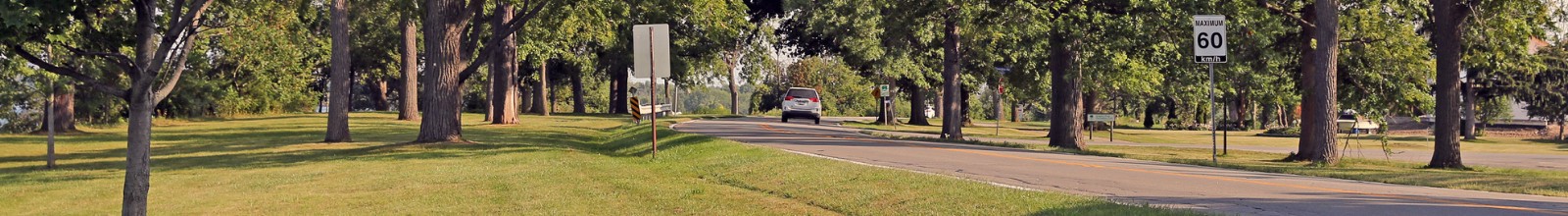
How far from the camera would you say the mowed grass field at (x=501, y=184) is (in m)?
12.4

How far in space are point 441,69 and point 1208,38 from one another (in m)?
13.9

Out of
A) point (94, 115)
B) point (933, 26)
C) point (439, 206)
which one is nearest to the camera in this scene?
point (439, 206)

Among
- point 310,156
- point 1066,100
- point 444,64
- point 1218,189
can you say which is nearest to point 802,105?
point 1066,100

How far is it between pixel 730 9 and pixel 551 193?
1657cm

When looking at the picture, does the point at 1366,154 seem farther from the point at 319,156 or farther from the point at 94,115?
the point at 94,115

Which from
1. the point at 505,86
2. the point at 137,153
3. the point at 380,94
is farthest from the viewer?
the point at 380,94

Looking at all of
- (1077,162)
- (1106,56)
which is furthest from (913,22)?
(1077,162)

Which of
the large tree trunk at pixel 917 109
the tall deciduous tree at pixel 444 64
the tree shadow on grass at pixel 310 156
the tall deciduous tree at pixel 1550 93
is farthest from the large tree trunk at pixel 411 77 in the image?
the tall deciduous tree at pixel 1550 93

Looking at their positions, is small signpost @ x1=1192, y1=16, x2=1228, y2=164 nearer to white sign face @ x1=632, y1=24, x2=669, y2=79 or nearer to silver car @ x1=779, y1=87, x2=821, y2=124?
white sign face @ x1=632, y1=24, x2=669, y2=79

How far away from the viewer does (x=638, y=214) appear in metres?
12.0

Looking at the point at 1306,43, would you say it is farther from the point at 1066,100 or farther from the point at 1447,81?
the point at 1066,100

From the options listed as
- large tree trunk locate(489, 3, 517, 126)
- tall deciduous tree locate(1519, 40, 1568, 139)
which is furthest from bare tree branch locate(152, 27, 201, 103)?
tall deciduous tree locate(1519, 40, 1568, 139)

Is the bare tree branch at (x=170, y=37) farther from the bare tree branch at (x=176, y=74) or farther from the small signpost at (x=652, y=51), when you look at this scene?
the small signpost at (x=652, y=51)

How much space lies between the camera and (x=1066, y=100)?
3094 cm
